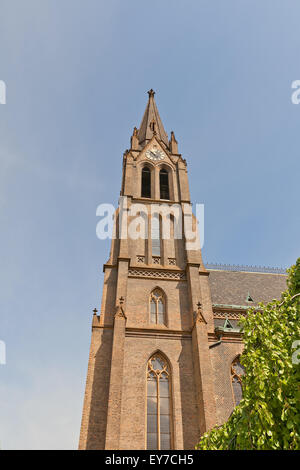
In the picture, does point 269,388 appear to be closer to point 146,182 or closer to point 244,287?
point 244,287

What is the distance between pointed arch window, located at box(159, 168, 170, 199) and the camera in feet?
90.0

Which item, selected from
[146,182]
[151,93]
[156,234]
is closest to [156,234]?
[156,234]

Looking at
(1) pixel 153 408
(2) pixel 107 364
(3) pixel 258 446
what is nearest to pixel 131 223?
(2) pixel 107 364

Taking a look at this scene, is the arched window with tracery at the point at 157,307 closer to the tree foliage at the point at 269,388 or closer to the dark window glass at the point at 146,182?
the dark window glass at the point at 146,182

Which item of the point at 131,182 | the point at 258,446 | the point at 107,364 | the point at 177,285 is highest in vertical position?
the point at 131,182

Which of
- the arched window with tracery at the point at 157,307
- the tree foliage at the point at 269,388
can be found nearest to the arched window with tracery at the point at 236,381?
the arched window with tracery at the point at 157,307

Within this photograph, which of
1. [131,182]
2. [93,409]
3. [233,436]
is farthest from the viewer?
[131,182]

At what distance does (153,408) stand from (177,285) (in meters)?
6.84

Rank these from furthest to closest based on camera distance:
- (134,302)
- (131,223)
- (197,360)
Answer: (131,223), (134,302), (197,360)

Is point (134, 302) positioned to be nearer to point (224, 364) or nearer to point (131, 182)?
point (224, 364)

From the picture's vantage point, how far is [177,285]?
1984 centimetres

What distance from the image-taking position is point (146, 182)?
28.3m

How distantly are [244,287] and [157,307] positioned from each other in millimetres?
9410

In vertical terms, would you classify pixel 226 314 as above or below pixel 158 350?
above
